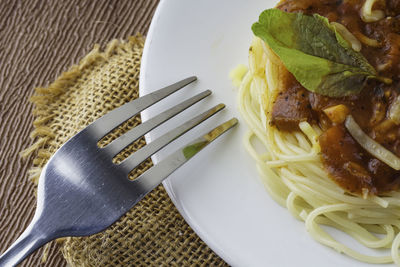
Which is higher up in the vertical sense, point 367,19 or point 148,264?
point 367,19

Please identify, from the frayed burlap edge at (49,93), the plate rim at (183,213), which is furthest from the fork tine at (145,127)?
the frayed burlap edge at (49,93)

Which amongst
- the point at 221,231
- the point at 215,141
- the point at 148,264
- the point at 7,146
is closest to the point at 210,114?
the point at 215,141

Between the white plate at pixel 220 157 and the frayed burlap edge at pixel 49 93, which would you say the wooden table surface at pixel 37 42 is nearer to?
the frayed burlap edge at pixel 49 93

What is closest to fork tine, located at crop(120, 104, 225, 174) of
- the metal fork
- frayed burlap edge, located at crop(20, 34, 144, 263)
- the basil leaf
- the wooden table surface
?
the metal fork

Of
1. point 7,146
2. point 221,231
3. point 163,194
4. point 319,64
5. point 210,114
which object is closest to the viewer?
point 319,64

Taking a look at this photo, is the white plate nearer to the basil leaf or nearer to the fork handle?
the basil leaf

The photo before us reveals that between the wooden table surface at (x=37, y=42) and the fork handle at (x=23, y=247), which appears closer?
the fork handle at (x=23, y=247)

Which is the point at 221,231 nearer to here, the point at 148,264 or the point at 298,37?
the point at 148,264
